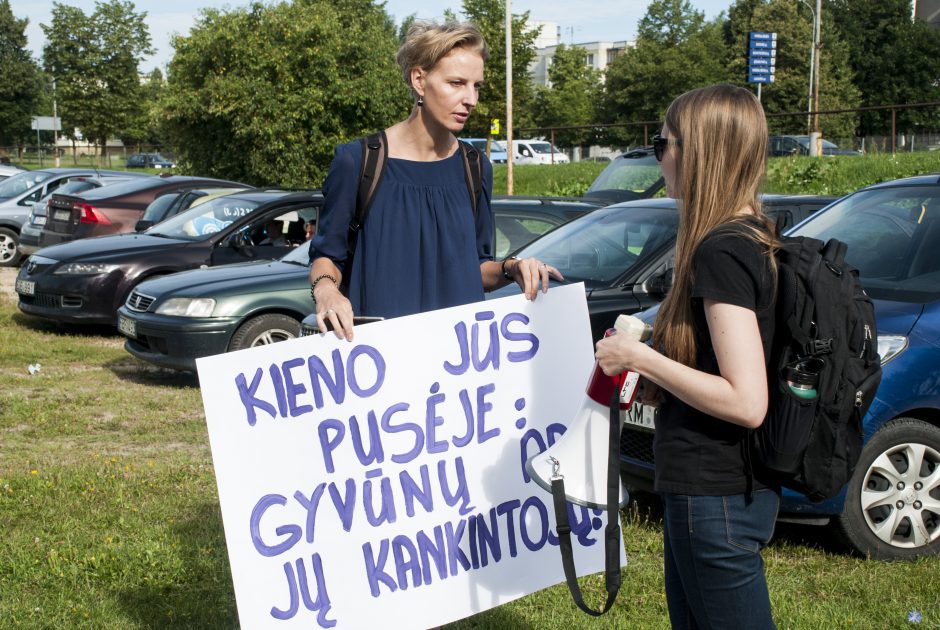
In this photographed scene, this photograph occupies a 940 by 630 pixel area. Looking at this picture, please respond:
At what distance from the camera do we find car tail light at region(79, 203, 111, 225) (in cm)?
1509

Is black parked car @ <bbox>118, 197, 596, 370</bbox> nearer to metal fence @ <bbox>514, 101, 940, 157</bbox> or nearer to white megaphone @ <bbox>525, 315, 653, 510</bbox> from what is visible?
white megaphone @ <bbox>525, 315, 653, 510</bbox>

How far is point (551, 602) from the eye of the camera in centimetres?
416

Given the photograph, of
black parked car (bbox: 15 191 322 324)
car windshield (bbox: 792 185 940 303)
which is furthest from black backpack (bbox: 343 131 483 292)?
black parked car (bbox: 15 191 322 324)

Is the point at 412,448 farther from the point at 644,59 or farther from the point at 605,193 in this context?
the point at 644,59

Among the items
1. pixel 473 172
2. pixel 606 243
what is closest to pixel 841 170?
pixel 606 243

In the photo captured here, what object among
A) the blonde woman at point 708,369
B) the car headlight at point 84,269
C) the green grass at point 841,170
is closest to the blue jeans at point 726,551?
the blonde woman at point 708,369

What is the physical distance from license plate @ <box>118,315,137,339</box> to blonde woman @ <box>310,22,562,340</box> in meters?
6.57

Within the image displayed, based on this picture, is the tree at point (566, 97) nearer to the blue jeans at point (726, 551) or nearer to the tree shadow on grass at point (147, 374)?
the tree shadow on grass at point (147, 374)

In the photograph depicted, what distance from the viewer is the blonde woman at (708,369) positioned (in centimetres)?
219

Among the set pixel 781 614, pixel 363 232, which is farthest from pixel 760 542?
pixel 781 614

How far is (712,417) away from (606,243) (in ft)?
16.3

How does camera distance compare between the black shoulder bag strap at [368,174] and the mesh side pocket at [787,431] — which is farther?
the black shoulder bag strap at [368,174]

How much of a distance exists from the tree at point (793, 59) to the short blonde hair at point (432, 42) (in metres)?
58.9

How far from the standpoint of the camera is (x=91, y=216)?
15.1m
